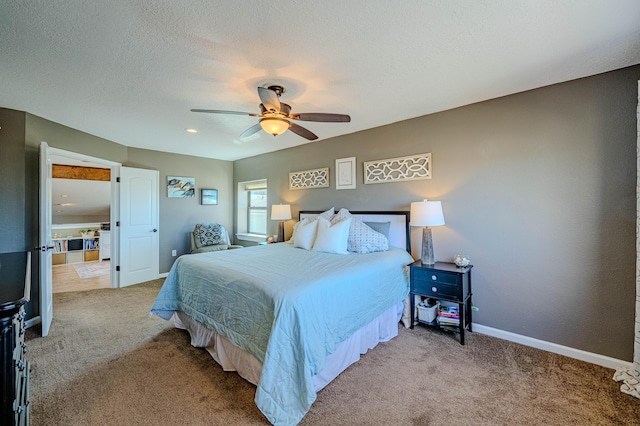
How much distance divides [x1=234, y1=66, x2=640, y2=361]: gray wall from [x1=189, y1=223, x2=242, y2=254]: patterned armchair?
3.79 metres

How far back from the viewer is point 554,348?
2.39m

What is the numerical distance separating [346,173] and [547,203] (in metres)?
2.36

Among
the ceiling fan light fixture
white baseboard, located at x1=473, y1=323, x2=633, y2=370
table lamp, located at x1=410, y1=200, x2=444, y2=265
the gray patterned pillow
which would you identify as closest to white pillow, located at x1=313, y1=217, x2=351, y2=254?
the gray patterned pillow

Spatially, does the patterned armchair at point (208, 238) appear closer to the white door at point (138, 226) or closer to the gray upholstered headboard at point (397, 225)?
the white door at point (138, 226)

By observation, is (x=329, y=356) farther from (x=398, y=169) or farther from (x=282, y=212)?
(x=282, y=212)

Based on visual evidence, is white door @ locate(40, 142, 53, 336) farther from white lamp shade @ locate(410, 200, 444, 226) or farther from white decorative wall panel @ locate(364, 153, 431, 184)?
white lamp shade @ locate(410, 200, 444, 226)

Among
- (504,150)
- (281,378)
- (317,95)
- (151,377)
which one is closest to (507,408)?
(281,378)

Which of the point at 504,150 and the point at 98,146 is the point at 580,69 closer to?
the point at 504,150

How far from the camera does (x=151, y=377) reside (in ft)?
6.77

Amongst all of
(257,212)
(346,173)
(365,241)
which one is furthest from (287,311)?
(257,212)

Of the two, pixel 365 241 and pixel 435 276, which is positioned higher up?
pixel 365 241

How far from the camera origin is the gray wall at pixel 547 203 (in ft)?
7.07

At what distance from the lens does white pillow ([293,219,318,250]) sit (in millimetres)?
3367

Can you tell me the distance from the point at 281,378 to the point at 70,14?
8.15ft
